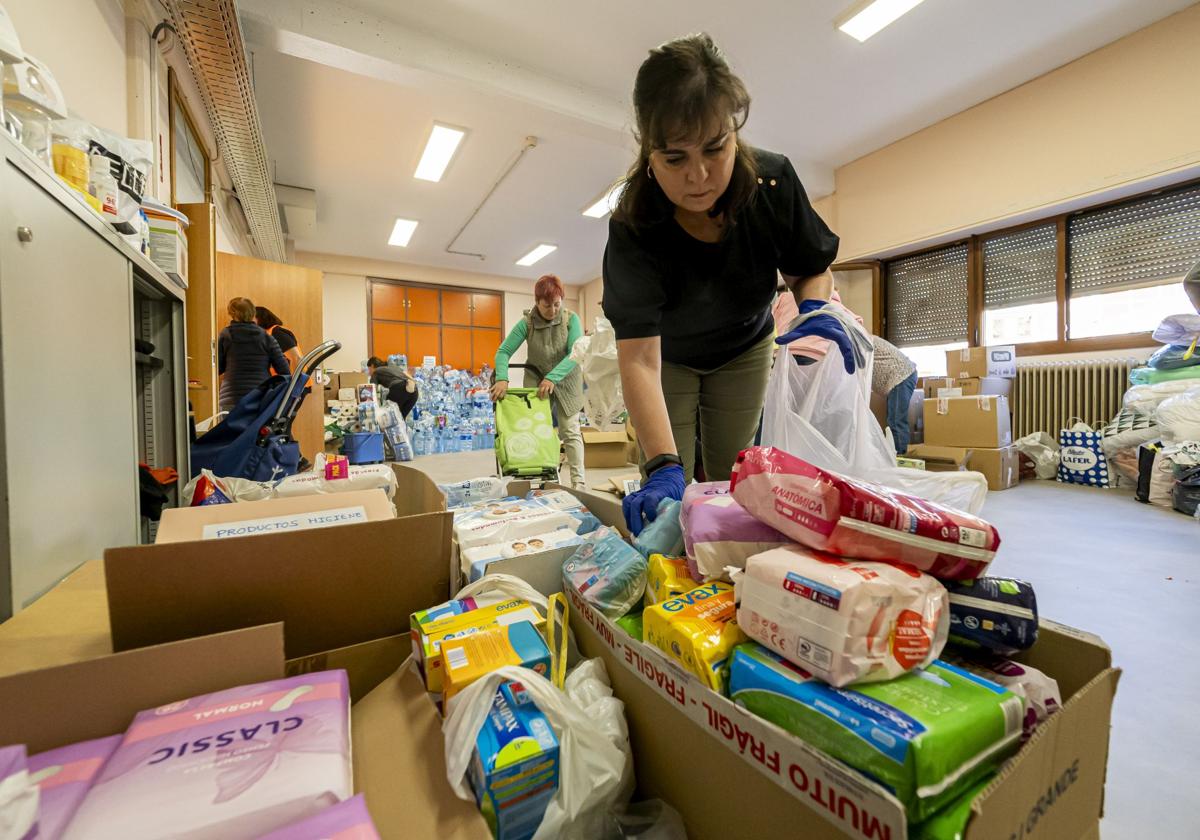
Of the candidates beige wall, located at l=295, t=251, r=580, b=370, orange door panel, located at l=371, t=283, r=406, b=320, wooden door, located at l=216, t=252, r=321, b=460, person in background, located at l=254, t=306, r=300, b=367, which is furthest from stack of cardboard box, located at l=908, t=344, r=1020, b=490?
orange door panel, located at l=371, t=283, r=406, b=320

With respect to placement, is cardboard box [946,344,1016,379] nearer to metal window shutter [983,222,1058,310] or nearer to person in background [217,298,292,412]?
metal window shutter [983,222,1058,310]

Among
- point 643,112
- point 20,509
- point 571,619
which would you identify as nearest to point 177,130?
point 20,509

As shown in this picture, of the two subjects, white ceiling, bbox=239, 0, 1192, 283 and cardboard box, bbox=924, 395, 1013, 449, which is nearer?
white ceiling, bbox=239, 0, 1192, 283

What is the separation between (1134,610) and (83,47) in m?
3.96

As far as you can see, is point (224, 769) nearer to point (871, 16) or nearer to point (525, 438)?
point (525, 438)

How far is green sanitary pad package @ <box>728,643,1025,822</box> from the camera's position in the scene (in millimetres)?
349

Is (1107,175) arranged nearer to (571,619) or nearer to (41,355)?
(571,619)

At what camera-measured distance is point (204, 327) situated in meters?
2.56

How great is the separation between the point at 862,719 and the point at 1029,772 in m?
0.11

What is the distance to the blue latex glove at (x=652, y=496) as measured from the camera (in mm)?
894

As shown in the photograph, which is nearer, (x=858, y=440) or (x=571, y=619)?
(x=571, y=619)

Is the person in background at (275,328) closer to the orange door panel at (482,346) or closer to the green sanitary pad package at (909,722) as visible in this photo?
the green sanitary pad package at (909,722)

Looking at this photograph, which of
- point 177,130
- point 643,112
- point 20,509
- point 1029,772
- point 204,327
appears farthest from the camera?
point 177,130

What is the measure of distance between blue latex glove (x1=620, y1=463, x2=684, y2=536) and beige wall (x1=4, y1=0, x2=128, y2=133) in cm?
217
